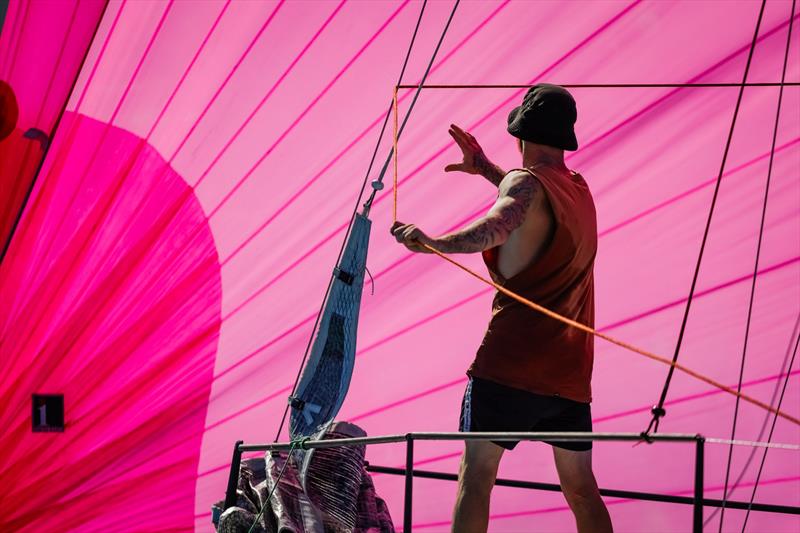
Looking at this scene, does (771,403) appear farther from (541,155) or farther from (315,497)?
(315,497)

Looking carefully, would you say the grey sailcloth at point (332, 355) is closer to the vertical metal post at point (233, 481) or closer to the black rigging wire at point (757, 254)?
the vertical metal post at point (233, 481)

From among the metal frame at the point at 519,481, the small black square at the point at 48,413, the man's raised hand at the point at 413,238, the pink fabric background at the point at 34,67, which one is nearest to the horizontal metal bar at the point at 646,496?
the metal frame at the point at 519,481

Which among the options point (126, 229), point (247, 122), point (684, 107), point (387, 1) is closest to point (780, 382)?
point (684, 107)

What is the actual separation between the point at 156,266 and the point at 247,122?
0.59 m

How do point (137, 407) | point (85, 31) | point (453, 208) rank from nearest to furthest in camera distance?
point (453, 208), point (137, 407), point (85, 31)

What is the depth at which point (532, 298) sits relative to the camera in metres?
2.24

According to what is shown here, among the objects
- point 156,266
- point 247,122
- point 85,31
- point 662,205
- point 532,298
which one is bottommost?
point 532,298

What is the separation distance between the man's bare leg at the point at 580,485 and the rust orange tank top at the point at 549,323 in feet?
0.39

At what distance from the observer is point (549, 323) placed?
7.30 feet

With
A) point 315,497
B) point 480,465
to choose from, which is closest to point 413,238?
point 480,465

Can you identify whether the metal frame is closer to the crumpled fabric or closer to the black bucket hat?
the crumpled fabric

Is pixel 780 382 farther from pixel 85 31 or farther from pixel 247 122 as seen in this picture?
pixel 85 31

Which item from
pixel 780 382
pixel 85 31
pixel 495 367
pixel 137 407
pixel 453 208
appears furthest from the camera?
pixel 85 31

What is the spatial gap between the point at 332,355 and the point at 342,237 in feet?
2.73
